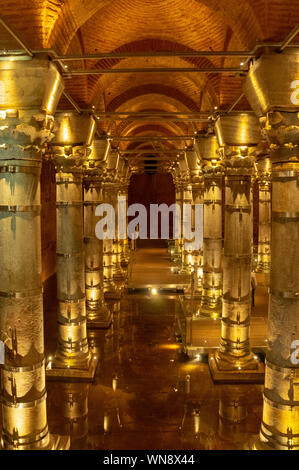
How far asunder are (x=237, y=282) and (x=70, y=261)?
3.23 meters

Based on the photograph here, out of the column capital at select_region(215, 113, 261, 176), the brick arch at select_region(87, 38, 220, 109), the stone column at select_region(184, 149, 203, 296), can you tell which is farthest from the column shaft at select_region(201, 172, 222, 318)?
the column capital at select_region(215, 113, 261, 176)

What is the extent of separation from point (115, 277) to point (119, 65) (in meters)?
9.65

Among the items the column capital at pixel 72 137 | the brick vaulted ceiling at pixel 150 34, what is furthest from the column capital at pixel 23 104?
the column capital at pixel 72 137

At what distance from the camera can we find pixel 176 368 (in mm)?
8688

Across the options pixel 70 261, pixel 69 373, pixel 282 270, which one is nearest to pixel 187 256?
pixel 70 261

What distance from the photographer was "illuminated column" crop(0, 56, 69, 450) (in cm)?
474

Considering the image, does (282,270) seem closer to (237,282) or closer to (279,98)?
(279,98)

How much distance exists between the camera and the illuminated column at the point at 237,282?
809cm

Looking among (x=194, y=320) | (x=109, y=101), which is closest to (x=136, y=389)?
(x=194, y=320)

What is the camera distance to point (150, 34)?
27.5ft

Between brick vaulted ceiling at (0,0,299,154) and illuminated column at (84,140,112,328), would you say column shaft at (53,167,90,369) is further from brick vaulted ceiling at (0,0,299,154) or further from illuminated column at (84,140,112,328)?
illuminated column at (84,140,112,328)

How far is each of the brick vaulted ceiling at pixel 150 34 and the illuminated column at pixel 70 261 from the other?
879 millimetres

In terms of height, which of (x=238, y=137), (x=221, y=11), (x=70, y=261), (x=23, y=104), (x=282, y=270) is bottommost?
(x=70, y=261)

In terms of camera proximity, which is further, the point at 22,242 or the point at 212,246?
the point at 212,246
